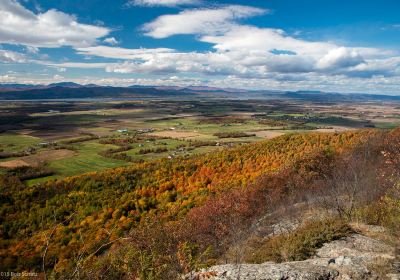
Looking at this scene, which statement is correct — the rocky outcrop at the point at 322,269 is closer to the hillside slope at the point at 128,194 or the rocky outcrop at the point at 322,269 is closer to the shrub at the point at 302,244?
the shrub at the point at 302,244

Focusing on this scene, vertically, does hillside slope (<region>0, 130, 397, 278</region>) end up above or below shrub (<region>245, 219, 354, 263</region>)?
below

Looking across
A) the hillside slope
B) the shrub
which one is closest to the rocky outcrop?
the shrub

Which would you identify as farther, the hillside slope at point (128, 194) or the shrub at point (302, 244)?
the hillside slope at point (128, 194)

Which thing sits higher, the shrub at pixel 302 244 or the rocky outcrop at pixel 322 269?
the rocky outcrop at pixel 322 269

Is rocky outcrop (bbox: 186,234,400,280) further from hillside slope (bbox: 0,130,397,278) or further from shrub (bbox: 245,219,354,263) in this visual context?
hillside slope (bbox: 0,130,397,278)

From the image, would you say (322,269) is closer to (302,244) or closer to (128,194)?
(302,244)

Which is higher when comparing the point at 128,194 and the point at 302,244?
the point at 302,244

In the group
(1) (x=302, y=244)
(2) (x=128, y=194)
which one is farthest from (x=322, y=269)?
(2) (x=128, y=194)

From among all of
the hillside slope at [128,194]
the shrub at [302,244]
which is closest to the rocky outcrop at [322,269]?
the shrub at [302,244]
